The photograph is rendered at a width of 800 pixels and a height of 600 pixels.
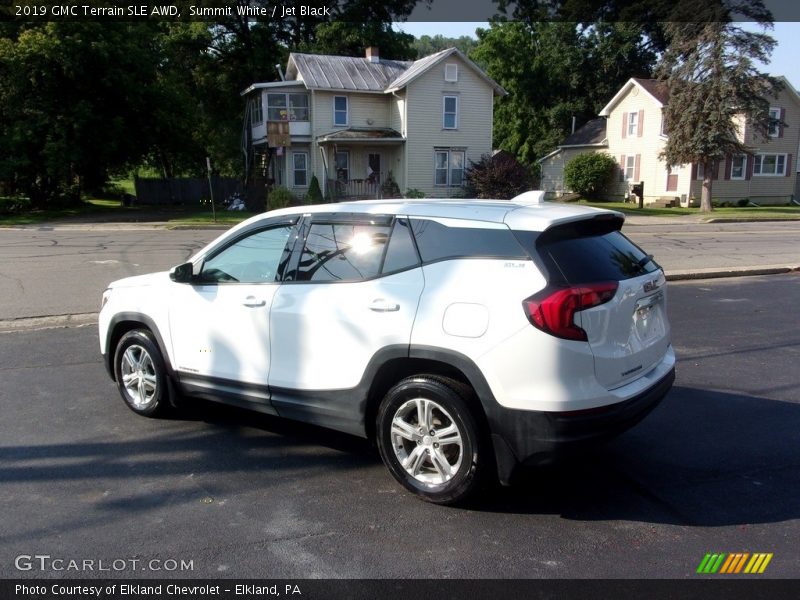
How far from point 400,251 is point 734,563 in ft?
8.01

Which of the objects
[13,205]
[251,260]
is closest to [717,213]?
→ [13,205]

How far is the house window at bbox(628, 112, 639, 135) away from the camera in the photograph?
42.1 meters

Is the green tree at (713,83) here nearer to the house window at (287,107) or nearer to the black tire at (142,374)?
the house window at (287,107)

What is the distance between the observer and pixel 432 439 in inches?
157

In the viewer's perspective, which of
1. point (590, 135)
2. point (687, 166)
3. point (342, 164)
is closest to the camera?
point (342, 164)

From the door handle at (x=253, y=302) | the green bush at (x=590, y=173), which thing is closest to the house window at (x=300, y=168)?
the green bush at (x=590, y=173)

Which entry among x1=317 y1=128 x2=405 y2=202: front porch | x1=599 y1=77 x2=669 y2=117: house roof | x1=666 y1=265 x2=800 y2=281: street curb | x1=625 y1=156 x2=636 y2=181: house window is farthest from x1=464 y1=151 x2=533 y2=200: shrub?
x1=666 y1=265 x2=800 y2=281: street curb

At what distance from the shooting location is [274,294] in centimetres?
463

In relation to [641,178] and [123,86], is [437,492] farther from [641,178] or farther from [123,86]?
[641,178]

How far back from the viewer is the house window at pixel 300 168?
35.9m

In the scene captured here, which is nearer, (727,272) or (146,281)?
(146,281)

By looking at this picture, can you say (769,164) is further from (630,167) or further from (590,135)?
(590,135)

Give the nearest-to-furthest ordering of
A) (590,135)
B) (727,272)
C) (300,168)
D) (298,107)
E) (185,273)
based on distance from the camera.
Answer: (185,273)
(727,272)
(298,107)
(300,168)
(590,135)

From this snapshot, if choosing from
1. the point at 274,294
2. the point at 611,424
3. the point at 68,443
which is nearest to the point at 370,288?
the point at 274,294
